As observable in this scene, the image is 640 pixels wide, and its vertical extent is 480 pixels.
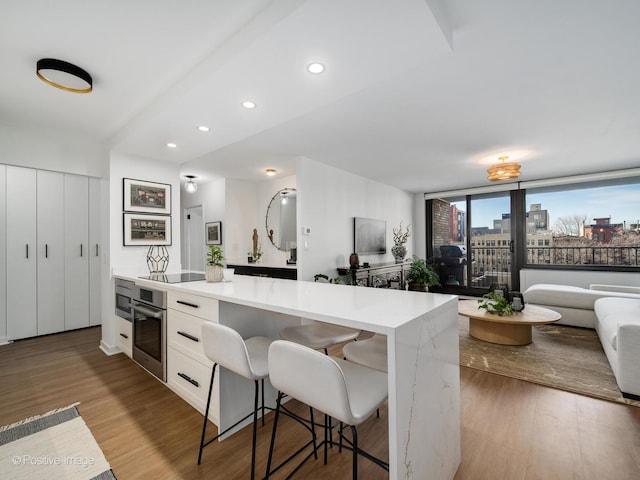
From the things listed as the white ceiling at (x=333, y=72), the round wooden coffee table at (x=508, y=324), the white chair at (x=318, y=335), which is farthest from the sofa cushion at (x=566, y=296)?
the white chair at (x=318, y=335)

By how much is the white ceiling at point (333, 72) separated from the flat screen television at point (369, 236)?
1.65 m

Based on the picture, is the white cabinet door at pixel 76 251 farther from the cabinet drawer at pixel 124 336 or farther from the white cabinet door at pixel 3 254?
the cabinet drawer at pixel 124 336

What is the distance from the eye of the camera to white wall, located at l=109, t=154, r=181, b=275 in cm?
313

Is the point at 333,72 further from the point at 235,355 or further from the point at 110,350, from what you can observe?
the point at 110,350

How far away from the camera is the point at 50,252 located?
3.64 meters

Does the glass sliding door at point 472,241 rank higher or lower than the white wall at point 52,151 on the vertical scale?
lower

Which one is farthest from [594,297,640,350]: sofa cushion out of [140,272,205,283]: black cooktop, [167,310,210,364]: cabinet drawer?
[140,272,205,283]: black cooktop

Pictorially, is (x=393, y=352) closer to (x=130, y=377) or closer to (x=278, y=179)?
(x=130, y=377)

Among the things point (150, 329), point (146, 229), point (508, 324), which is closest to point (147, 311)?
point (150, 329)

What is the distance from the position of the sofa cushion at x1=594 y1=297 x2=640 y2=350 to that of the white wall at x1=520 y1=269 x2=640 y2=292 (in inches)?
81.0

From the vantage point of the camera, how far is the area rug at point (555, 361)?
2328mm

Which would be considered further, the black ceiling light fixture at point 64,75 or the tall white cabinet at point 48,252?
the tall white cabinet at point 48,252

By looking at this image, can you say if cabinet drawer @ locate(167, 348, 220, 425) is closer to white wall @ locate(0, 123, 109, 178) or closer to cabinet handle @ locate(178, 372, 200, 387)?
cabinet handle @ locate(178, 372, 200, 387)

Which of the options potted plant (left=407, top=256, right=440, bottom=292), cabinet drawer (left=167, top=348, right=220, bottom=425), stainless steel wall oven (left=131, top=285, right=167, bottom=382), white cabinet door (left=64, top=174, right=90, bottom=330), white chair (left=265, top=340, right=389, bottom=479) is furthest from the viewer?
potted plant (left=407, top=256, right=440, bottom=292)
